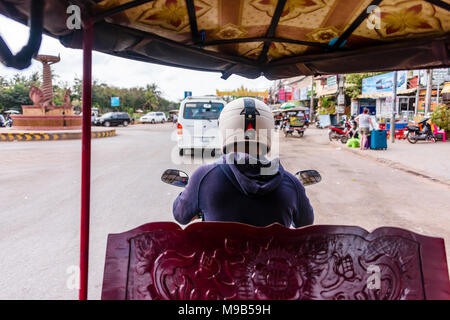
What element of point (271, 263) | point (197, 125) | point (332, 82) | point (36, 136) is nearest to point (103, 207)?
point (271, 263)

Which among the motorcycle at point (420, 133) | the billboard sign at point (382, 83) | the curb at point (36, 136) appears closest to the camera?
the motorcycle at point (420, 133)

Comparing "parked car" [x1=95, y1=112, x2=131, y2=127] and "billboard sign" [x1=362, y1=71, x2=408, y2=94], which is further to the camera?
"parked car" [x1=95, y1=112, x2=131, y2=127]

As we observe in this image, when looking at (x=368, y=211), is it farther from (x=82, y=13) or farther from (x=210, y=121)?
(x=210, y=121)

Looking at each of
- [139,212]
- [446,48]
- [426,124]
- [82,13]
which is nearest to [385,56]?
[446,48]

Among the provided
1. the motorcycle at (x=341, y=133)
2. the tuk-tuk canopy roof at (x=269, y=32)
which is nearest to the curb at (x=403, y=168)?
the motorcycle at (x=341, y=133)

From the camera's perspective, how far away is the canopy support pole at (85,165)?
5.35 feet

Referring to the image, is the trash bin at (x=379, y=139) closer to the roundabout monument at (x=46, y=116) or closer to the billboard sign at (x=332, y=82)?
the roundabout monument at (x=46, y=116)

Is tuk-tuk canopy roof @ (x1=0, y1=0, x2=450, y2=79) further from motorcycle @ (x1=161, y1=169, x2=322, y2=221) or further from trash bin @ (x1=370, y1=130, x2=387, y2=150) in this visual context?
trash bin @ (x1=370, y1=130, x2=387, y2=150)

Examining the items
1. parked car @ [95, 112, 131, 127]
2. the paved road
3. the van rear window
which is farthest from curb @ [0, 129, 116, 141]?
parked car @ [95, 112, 131, 127]

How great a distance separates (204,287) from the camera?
1.20 m

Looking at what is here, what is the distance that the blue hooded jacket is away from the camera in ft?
4.94

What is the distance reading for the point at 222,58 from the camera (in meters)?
3.24

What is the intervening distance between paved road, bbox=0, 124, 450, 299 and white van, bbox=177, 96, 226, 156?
224cm

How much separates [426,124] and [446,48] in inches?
669
